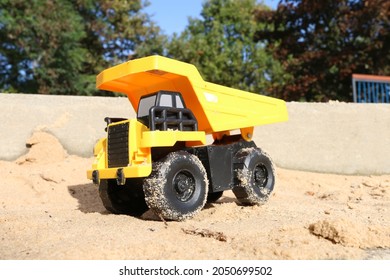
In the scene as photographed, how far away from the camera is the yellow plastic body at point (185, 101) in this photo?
4.41 metres

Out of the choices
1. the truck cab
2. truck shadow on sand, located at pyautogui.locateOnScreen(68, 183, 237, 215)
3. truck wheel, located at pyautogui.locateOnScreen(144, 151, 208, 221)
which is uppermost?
the truck cab

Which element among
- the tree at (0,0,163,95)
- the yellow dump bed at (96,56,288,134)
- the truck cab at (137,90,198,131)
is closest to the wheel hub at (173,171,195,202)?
the truck cab at (137,90,198,131)

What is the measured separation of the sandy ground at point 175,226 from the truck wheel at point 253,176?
0.48 ft

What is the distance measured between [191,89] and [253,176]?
1.26m

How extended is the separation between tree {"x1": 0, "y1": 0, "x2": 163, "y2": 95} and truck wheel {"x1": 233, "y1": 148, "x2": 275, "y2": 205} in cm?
1323

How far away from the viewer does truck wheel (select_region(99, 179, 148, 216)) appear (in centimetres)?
498

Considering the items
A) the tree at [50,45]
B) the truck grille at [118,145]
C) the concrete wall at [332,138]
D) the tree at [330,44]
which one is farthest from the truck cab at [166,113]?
the tree at [50,45]

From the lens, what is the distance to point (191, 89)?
4734 mm

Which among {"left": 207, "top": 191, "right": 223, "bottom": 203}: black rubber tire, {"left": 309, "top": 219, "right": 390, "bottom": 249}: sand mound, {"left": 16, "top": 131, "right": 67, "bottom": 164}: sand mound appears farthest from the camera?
{"left": 16, "top": 131, "right": 67, "bottom": 164}: sand mound

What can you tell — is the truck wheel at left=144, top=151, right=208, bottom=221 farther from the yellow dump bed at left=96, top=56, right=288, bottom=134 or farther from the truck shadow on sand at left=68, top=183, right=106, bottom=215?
the truck shadow on sand at left=68, top=183, right=106, bottom=215

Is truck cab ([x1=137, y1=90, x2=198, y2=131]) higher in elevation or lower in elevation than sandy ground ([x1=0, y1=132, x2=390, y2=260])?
higher

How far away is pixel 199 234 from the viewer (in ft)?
12.5

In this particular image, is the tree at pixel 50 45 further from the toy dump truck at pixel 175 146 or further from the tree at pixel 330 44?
the toy dump truck at pixel 175 146

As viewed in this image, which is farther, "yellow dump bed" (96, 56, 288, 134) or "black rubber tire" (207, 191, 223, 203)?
"black rubber tire" (207, 191, 223, 203)
